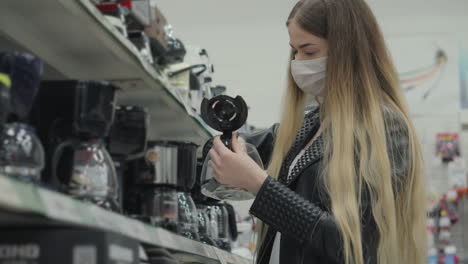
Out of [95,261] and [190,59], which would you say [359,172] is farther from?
[190,59]

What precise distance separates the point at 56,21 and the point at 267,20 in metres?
4.95

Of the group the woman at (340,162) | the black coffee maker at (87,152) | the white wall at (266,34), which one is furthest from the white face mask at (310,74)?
the white wall at (266,34)

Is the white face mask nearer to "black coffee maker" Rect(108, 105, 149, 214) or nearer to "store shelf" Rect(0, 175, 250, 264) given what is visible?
"black coffee maker" Rect(108, 105, 149, 214)

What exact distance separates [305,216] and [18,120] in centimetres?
83

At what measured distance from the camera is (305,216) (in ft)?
5.91

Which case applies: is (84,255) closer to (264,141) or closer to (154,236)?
(154,236)

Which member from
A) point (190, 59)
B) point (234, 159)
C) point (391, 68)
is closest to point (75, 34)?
point (234, 159)

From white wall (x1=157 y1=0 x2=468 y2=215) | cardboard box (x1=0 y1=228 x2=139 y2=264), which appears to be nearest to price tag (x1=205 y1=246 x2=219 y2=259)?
cardboard box (x1=0 y1=228 x2=139 y2=264)

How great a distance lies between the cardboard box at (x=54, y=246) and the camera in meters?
1.01

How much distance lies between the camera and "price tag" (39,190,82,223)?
0.93 m

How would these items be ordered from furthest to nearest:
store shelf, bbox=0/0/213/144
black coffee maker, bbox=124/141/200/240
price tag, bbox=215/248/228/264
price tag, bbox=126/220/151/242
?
price tag, bbox=215/248/228/264 < black coffee maker, bbox=124/141/200/240 < store shelf, bbox=0/0/213/144 < price tag, bbox=126/220/151/242

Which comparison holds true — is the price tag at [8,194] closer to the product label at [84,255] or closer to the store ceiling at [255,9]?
the product label at [84,255]

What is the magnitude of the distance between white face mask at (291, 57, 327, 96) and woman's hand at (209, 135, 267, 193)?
351 millimetres

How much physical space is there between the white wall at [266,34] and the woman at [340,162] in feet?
13.2
